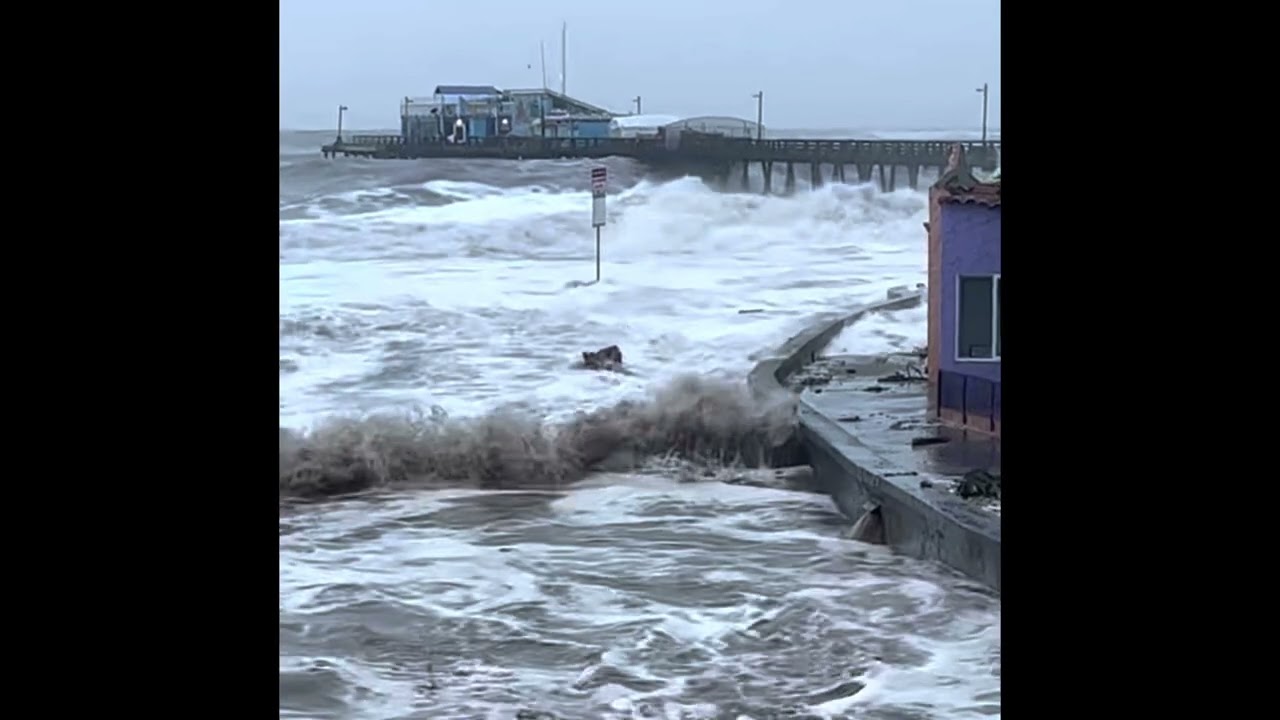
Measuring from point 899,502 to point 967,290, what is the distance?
94cm

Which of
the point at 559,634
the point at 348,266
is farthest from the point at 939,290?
the point at 348,266

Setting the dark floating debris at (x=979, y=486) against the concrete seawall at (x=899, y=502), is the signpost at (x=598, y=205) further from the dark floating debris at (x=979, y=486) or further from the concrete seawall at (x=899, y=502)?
the dark floating debris at (x=979, y=486)

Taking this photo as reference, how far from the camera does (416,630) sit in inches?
179


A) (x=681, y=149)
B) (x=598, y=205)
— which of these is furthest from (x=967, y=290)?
(x=681, y=149)

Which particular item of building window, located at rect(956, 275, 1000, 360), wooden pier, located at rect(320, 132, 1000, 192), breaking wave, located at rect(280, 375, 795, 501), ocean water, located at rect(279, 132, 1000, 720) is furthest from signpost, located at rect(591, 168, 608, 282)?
building window, located at rect(956, 275, 1000, 360)

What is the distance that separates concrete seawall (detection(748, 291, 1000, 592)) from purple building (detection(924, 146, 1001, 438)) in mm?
357

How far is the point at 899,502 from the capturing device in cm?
484

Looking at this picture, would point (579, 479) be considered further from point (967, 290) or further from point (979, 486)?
point (979, 486)

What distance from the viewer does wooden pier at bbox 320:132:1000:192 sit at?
1627 centimetres

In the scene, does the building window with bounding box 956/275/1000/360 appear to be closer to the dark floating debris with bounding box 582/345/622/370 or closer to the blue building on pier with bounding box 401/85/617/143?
the dark floating debris with bounding box 582/345/622/370

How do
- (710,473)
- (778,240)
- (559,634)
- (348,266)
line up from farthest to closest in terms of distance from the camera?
1. (778,240)
2. (348,266)
3. (710,473)
4. (559,634)
